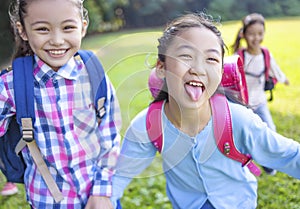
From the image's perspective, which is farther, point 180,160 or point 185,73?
point 180,160

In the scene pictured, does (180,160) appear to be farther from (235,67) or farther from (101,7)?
(101,7)

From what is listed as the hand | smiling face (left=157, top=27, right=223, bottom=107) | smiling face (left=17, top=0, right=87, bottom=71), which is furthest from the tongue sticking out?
the hand

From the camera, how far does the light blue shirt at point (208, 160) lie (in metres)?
1.97

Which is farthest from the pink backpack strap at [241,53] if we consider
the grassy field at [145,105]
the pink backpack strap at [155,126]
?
the pink backpack strap at [155,126]

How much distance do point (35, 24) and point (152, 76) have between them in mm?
510

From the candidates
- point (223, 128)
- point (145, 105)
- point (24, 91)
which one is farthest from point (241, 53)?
point (24, 91)

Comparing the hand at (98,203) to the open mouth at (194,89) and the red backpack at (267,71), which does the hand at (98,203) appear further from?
the red backpack at (267,71)

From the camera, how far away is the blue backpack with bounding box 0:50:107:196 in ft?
6.62

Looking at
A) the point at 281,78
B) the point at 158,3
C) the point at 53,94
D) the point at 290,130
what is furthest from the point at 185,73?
the point at 158,3

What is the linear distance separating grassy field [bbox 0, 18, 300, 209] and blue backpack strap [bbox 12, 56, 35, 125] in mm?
330

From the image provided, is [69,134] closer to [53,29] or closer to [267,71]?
[53,29]

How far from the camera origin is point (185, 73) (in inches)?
71.7

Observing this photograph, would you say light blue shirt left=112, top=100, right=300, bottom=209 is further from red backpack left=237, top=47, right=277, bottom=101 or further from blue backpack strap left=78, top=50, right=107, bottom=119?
red backpack left=237, top=47, right=277, bottom=101

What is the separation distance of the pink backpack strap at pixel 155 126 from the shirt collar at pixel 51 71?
14.5 inches
